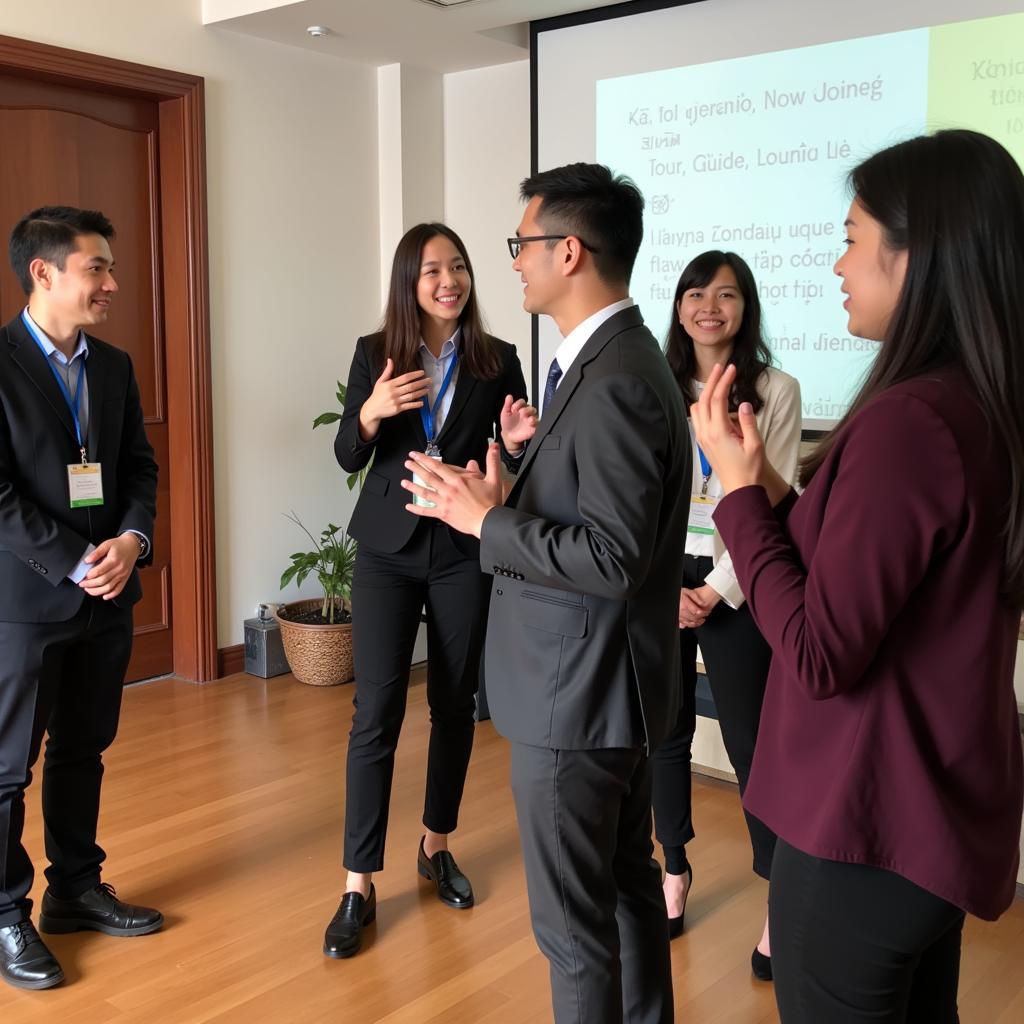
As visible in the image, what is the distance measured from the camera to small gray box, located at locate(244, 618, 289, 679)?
4.92 metres

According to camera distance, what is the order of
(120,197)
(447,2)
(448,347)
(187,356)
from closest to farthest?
(448,347), (447,2), (120,197), (187,356)

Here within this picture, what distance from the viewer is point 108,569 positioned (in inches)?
98.2

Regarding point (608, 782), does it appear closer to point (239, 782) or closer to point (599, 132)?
point (239, 782)

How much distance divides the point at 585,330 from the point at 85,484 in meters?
1.38

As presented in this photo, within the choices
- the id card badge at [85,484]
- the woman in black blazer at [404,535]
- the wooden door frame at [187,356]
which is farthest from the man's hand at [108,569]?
the wooden door frame at [187,356]

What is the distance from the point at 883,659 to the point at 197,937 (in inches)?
83.7

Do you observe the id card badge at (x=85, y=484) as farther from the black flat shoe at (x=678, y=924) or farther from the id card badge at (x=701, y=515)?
the black flat shoe at (x=678, y=924)

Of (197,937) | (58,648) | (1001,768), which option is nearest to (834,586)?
(1001,768)

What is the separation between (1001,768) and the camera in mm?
1234

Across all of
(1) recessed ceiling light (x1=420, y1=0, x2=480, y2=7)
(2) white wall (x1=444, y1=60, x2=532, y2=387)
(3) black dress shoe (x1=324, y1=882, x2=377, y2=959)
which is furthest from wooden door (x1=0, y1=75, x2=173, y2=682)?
(3) black dress shoe (x1=324, y1=882, x2=377, y2=959)

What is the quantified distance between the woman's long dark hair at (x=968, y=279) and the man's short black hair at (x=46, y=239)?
1.97 meters

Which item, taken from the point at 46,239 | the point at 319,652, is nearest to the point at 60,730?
the point at 46,239

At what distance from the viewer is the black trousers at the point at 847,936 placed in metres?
1.21

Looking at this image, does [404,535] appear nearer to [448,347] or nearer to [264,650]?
[448,347]
